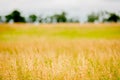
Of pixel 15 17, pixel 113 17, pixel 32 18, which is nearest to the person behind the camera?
pixel 15 17

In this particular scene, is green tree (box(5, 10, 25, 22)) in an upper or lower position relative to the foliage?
upper

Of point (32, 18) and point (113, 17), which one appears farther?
point (32, 18)

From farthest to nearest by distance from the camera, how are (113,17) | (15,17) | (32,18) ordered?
(32,18) → (113,17) → (15,17)

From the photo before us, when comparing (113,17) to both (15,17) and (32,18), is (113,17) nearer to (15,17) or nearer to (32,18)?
(32,18)

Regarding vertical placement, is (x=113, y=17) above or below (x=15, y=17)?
below

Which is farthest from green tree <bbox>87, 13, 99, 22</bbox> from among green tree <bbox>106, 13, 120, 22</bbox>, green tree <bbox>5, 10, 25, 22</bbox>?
green tree <bbox>5, 10, 25, 22</bbox>

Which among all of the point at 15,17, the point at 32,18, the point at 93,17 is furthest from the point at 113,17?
the point at 15,17

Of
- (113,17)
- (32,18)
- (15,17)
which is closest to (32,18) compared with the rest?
(32,18)

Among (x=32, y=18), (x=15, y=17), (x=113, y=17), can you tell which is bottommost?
(x=32, y=18)

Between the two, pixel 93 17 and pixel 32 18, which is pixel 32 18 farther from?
pixel 93 17

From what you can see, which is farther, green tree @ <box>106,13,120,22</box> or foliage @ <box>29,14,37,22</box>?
foliage @ <box>29,14,37,22</box>

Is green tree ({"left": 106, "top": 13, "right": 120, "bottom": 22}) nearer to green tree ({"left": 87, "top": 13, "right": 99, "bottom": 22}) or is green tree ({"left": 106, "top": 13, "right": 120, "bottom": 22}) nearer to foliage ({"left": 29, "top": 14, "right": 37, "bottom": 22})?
green tree ({"left": 87, "top": 13, "right": 99, "bottom": 22})

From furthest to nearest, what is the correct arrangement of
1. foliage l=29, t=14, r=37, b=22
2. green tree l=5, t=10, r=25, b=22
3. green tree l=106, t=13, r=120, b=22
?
foliage l=29, t=14, r=37, b=22 < green tree l=106, t=13, r=120, b=22 < green tree l=5, t=10, r=25, b=22

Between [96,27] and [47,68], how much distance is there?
2417 centimetres
